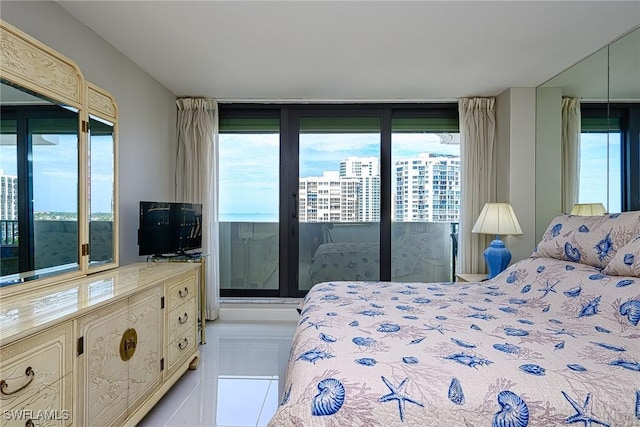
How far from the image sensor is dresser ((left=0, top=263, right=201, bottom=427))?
1333mm

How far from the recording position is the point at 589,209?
9.54 ft

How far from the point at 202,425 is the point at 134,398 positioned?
0.44 m

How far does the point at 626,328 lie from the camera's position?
1699mm

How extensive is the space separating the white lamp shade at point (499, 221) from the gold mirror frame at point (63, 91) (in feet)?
10.6

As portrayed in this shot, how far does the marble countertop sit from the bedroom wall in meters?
3.28

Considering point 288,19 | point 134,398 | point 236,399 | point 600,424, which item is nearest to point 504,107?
point 288,19

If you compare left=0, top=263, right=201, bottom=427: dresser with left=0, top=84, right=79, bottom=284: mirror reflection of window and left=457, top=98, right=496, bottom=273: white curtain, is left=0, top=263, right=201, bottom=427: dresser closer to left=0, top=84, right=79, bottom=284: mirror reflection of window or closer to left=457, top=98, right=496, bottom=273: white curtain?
left=0, top=84, right=79, bottom=284: mirror reflection of window

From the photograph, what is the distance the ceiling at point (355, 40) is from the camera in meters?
2.33

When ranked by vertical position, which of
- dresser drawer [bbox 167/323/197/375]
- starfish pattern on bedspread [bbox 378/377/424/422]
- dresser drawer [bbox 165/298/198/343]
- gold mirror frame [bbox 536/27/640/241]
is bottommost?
dresser drawer [bbox 167/323/197/375]

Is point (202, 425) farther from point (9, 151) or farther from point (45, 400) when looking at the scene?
point (9, 151)

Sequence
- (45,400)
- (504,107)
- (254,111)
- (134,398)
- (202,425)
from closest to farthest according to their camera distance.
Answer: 1. (45,400)
2. (134,398)
3. (202,425)
4. (504,107)
5. (254,111)

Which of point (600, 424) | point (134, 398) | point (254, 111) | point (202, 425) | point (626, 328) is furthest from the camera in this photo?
point (254, 111)

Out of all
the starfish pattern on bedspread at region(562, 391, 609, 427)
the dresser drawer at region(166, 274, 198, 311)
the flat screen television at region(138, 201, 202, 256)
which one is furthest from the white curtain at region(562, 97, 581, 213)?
the flat screen television at region(138, 201, 202, 256)

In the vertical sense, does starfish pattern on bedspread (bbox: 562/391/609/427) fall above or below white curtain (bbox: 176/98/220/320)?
below
